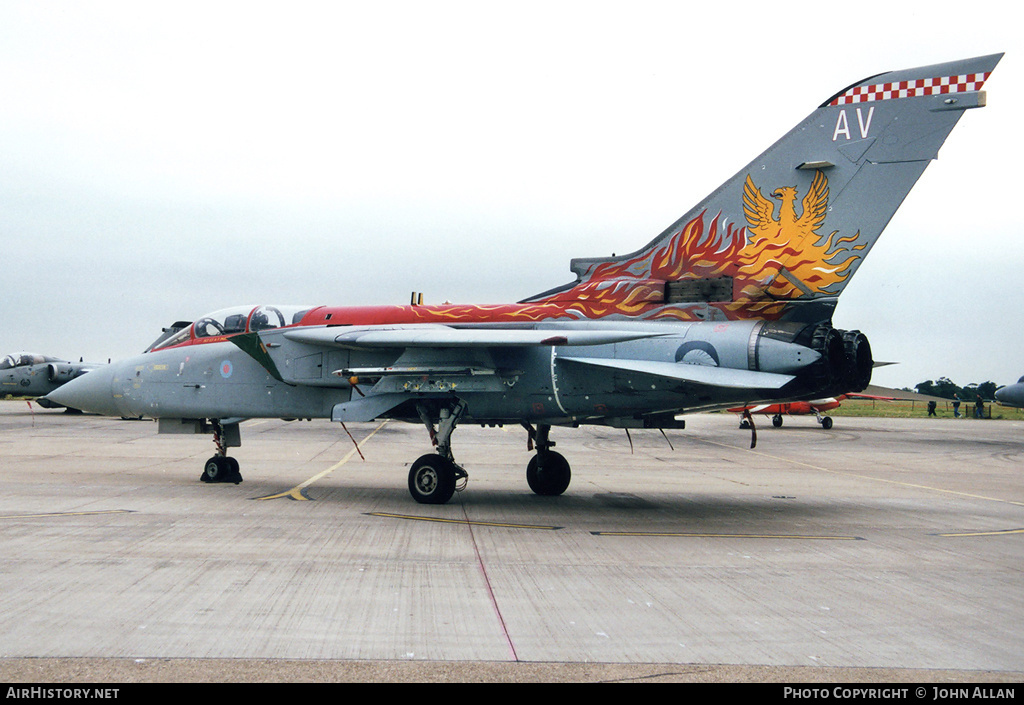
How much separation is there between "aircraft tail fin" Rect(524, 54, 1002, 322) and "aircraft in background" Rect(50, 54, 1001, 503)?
0.06 ft

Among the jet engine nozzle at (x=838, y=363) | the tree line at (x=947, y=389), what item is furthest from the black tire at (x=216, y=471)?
the tree line at (x=947, y=389)

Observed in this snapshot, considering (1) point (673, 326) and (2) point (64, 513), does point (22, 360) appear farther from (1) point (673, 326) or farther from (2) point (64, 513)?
(1) point (673, 326)

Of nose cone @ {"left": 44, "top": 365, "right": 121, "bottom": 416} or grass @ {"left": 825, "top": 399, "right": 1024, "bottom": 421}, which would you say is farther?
grass @ {"left": 825, "top": 399, "right": 1024, "bottom": 421}

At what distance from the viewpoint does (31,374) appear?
39.2 m

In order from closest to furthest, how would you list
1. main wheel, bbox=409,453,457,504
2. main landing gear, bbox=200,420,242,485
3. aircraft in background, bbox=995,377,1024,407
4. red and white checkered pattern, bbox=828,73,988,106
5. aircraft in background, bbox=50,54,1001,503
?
red and white checkered pattern, bbox=828,73,988,106 → aircraft in background, bbox=50,54,1001,503 → main wheel, bbox=409,453,457,504 → main landing gear, bbox=200,420,242,485 → aircraft in background, bbox=995,377,1024,407

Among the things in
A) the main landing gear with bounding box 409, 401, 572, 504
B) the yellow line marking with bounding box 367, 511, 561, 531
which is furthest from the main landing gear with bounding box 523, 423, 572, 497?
the yellow line marking with bounding box 367, 511, 561, 531

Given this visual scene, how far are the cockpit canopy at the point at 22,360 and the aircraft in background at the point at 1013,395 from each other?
152 feet

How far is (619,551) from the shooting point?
8.59 m

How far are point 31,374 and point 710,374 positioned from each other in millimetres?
39095

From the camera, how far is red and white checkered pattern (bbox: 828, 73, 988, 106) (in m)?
10.2

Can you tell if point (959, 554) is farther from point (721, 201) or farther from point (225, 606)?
point (225, 606)

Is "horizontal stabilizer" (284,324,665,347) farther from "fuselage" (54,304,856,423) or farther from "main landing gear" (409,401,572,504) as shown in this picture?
"main landing gear" (409,401,572,504)

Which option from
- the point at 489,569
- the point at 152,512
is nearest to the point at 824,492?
the point at 489,569

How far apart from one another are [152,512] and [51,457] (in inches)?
386
